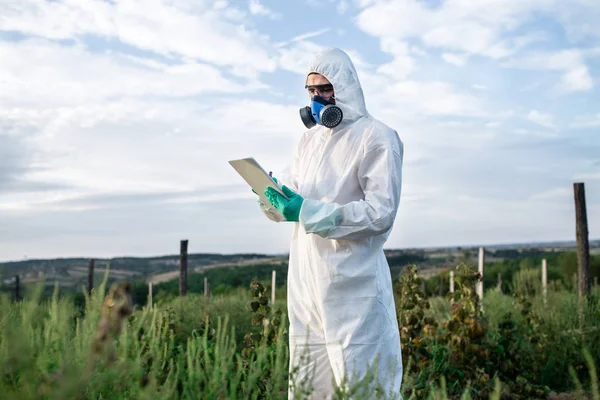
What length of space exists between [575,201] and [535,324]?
396 centimetres

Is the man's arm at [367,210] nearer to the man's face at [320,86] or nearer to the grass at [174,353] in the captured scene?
the man's face at [320,86]

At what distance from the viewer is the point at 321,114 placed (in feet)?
10.3

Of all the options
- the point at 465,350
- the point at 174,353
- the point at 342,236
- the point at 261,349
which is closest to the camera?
the point at 261,349

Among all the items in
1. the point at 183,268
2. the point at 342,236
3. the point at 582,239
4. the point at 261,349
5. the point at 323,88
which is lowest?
the point at 261,349

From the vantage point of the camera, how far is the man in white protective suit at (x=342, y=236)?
2.89 metres

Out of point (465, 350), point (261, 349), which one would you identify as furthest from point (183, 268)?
point (261, 349)

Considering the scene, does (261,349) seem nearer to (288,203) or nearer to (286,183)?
(288,203)

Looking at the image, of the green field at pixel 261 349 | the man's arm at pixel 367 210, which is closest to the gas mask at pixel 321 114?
the man's arm at pixel 367 210

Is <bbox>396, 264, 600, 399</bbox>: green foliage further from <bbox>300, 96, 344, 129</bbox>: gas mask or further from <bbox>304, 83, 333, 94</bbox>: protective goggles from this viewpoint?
<bbox>304, 83, 333, 94</bbox>: protective goggles

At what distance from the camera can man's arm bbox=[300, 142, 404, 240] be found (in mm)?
2846

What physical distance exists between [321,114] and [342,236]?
2.04 feet

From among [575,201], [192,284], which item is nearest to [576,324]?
[575,201]

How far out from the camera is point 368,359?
9.57 feet

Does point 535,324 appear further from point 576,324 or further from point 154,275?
point 154,275
